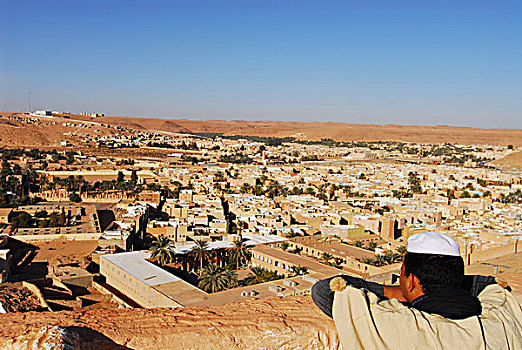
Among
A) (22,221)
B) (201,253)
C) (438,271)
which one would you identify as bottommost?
(22,221)

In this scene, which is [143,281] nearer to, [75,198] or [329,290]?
[329,290]

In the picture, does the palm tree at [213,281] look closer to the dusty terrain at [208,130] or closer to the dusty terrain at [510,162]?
the dusty terrain at [510,162]

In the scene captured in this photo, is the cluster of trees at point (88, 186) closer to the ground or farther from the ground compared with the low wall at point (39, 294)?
closer to the ground

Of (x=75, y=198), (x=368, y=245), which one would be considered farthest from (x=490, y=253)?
(x=75, y=198)

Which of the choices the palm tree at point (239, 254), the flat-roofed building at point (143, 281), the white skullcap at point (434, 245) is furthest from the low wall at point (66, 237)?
the white skullcap at point (434, 245)

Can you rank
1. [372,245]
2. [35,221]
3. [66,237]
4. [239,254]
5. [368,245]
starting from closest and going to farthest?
[239,254], [372,245], [368,245], [66,237], [35,221]

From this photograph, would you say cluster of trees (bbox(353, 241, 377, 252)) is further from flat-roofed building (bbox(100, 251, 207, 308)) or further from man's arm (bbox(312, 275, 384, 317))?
man's arm (bbox(312, 275, 384, 317))

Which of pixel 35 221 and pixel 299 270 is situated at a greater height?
pixel 299 270

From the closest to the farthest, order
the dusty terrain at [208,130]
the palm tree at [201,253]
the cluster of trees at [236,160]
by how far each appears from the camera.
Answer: the palm tree at [201,253] < the cluster of trees at [236,160] < the dusty terrain at [208,130]
